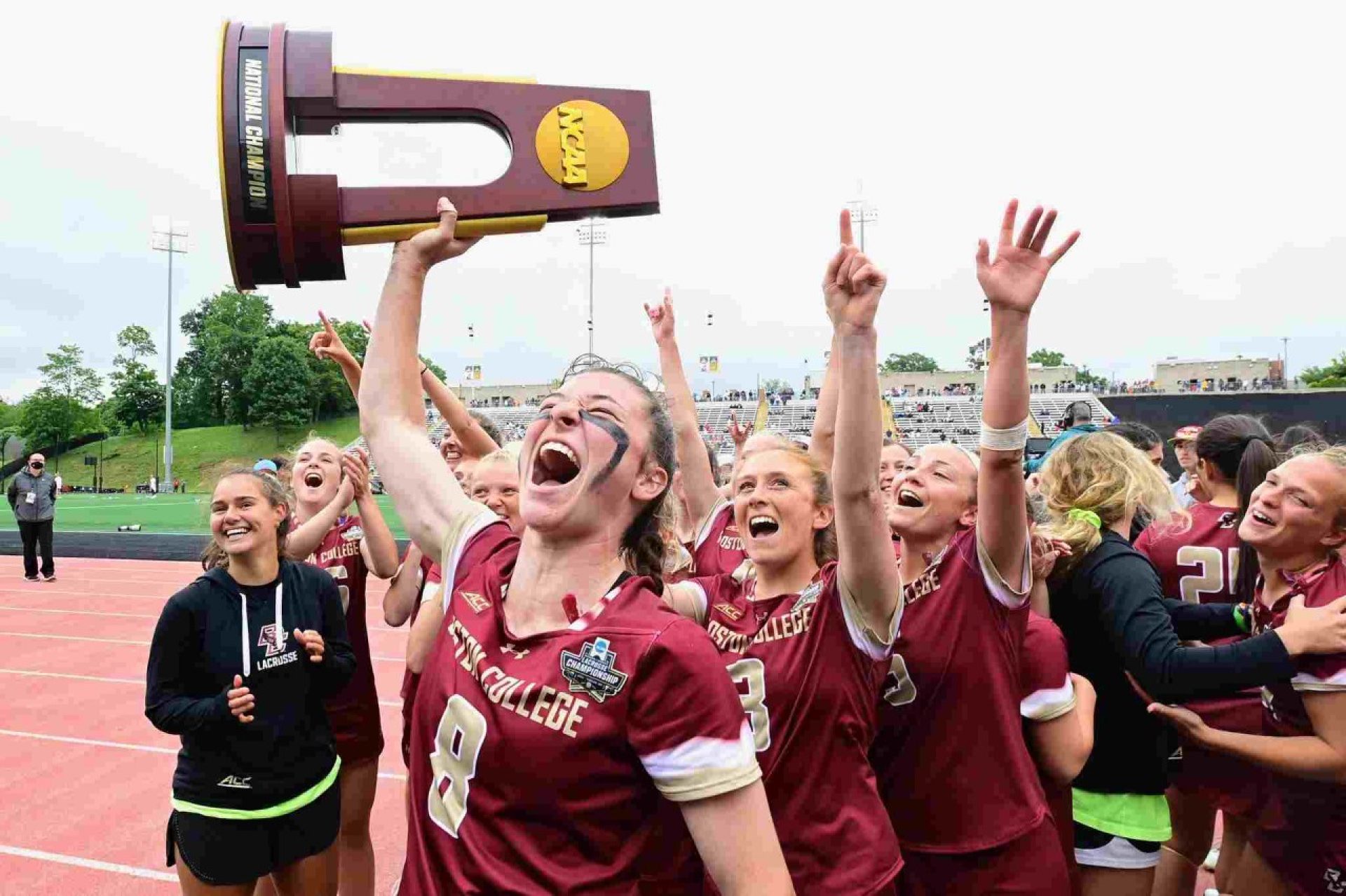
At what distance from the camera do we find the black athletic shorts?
2.44 metres

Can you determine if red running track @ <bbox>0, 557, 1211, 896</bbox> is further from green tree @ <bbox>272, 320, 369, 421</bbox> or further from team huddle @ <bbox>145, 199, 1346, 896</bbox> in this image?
green tree @ <bbox>272, 320, 369, 421</bbox>

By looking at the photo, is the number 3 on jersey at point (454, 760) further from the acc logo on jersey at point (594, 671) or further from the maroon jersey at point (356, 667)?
the maroon jersey at point (356, 667)

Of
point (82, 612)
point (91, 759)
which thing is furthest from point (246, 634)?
point (82, 612)

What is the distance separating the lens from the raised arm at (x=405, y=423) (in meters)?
1.78

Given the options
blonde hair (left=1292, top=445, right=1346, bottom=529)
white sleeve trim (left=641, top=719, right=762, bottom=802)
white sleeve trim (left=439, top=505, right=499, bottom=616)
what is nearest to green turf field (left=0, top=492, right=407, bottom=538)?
white sleeve trim (left=439, top=505, right=499, bottom=616)

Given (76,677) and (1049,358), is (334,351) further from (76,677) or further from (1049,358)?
(1049,358)

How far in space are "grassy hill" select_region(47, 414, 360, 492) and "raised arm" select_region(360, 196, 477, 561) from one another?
46.2 metres

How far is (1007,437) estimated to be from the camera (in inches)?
75.1

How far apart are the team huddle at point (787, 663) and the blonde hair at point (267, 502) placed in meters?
0.02

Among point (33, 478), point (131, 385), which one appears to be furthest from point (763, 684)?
point (131, 385)

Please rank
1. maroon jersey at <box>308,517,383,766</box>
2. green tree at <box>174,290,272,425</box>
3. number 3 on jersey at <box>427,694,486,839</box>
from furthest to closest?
green tree at <box>174,290,272,425</box> < maroon jersey at <box>308,517,383,766</box> < number 3 on jersey at <box>427,694,486,839</box>

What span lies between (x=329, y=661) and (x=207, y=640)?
0.39 m

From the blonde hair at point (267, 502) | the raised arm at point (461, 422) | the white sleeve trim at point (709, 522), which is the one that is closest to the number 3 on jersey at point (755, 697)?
the white sleeve trim at point (709, 522)

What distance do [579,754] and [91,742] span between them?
248 inches
